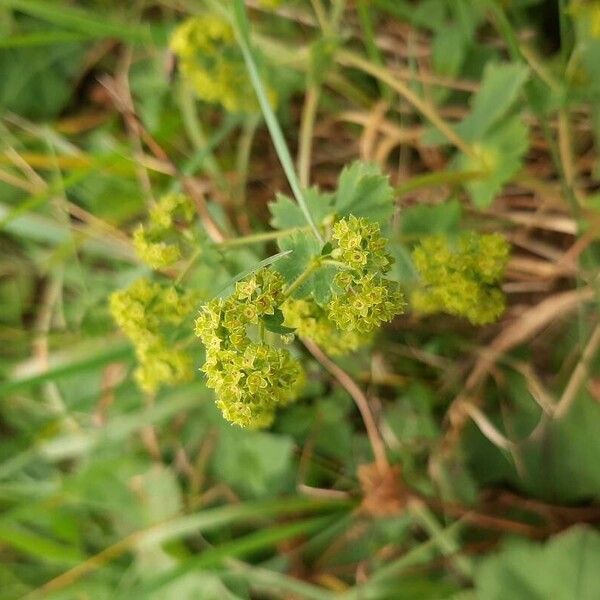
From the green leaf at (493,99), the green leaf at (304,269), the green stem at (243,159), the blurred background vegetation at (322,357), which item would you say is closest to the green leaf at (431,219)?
the blurred background vegetation at (322,357)

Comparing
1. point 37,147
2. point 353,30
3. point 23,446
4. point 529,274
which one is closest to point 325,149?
point 353,30

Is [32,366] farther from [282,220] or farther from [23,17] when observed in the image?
[282,220]

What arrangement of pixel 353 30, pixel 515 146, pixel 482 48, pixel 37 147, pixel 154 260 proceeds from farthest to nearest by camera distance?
pixel 37 147, pixel 353 30, pixel 482 48, pixel 515 146, pixel 154 260

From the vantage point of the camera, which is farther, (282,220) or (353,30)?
(353,30)

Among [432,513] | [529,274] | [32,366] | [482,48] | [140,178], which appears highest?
[482,48]

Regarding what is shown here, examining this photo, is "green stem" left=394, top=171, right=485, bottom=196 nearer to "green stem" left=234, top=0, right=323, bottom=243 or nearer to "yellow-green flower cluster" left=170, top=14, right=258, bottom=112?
"green stem" left=234, top=0, right=323, bottom=243

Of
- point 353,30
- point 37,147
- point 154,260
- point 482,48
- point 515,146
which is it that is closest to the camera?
point 154,260

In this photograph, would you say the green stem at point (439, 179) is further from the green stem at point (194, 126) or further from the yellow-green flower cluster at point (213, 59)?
the green stem at point (194, 126)
